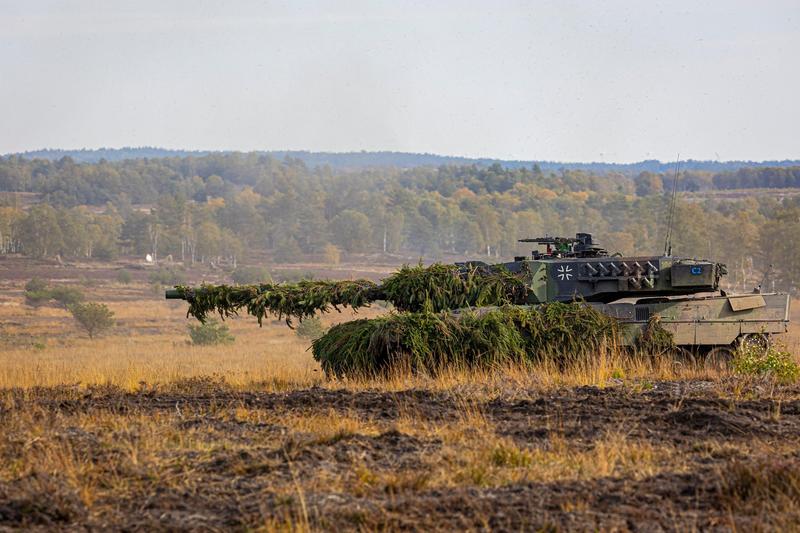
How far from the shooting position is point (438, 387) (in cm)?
1416

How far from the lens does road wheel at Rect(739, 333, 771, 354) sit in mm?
17172

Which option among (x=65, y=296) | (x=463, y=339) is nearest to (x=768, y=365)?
(x=463, y=339)

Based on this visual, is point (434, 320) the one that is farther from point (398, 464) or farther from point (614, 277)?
point (398, 464)

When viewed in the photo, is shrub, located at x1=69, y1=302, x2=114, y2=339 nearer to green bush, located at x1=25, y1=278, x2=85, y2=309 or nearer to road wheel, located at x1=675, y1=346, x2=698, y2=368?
green bush, located at x1=25, y1=278, x2=85, y2=309

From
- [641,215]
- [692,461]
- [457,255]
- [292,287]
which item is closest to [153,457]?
[692,461]

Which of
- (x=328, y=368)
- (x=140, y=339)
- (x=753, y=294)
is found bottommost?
(x=140, y=339)

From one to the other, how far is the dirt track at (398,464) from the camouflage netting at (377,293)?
4.05 m

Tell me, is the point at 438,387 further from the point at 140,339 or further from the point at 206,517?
the point at 140,339

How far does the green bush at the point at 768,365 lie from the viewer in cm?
1582

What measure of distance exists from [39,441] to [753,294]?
11.4 metres

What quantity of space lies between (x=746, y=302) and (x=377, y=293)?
5485mm

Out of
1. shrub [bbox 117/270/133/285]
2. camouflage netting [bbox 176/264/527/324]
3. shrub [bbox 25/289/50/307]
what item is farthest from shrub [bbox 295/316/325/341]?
shrub [bbox 117/270/133/285]

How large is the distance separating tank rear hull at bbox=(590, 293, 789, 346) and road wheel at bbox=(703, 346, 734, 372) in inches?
6.7

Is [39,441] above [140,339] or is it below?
above
